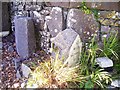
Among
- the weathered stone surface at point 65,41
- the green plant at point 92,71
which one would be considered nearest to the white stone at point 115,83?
the green plant at point 92,71

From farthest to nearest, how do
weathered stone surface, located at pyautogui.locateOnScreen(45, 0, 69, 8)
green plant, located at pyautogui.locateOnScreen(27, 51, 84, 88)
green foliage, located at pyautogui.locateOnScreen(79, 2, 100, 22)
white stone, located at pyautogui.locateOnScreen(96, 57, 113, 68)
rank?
weathered stone surface, located at pyautogui.locateOnScreen(45, 0, 69, 8)
green foliage, located at pyautogui.locateOnScreen(79, 2, 100, 22)
white stone, located at pyautogui.locateOnScreen(96, 57, 113, 68)
green plant, located at pyautogui.locateOnScreen(27, 51, 84, 88)

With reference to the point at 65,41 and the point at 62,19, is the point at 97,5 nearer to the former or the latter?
the point at 62,19

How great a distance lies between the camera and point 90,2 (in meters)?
3.15

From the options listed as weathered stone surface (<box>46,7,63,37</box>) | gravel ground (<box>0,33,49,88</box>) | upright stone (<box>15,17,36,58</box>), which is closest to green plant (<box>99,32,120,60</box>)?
weathered stone surface (<box>46,7,63,37</box>)

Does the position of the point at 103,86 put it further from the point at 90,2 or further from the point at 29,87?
the point at 90,2

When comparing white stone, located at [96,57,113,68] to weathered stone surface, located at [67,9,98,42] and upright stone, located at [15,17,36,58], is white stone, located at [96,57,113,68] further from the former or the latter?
upright stone, located at [15,17,36,58]

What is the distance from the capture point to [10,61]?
347 centimetres

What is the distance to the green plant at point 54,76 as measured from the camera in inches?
107

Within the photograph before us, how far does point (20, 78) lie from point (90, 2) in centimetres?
114

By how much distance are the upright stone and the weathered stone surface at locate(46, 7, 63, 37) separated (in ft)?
0.72

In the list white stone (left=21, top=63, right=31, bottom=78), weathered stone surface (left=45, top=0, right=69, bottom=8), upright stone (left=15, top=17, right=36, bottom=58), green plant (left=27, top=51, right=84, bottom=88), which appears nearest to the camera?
green plant (left=27, top=51, right=84, bottom=88)

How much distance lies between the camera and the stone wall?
3.17 m

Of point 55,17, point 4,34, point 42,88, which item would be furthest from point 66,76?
point 4,34

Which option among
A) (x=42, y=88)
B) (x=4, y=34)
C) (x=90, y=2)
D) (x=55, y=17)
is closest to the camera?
(x=42, y=88)
